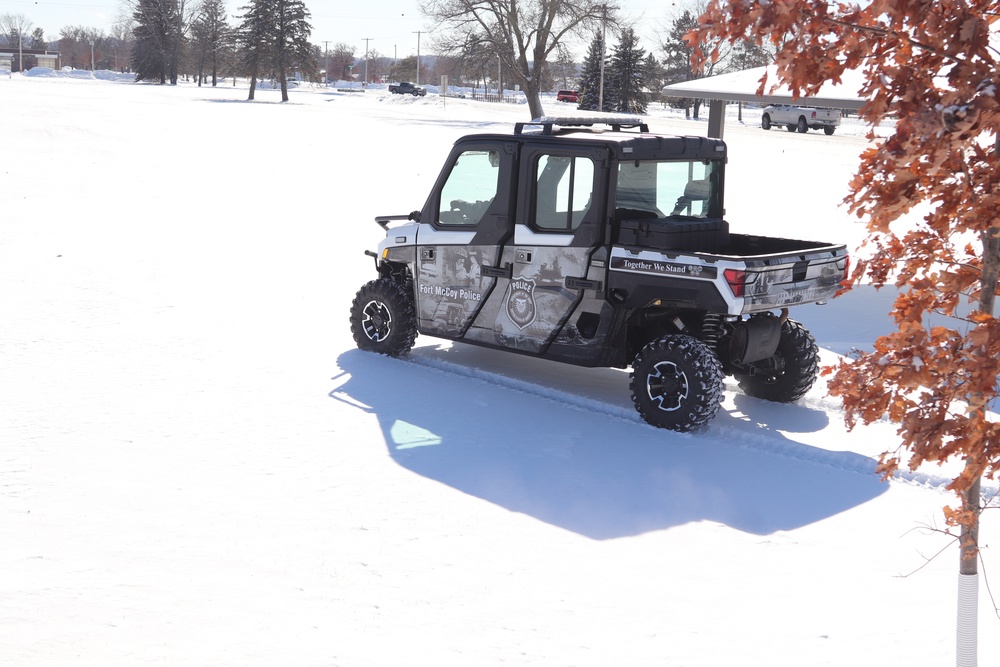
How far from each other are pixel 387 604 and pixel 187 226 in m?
13.2

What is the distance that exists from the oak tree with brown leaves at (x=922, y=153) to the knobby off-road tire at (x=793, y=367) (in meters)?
4.81

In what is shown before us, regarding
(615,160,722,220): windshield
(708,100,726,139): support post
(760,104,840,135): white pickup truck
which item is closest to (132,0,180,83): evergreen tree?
(760,104,840,135): white pickup truck

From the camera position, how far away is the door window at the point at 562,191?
802cm

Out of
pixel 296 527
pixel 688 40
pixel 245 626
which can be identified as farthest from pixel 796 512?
pixel 688 40

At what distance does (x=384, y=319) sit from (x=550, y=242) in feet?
6.68

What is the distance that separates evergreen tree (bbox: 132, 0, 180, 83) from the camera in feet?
345

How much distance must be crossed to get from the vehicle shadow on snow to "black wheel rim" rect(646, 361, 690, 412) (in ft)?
0.67

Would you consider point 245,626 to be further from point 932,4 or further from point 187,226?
point 187,226

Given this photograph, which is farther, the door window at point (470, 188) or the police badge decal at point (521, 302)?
the door window at point (470, 188)

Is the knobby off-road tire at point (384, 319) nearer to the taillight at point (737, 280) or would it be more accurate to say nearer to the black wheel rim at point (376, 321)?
the black wheel rim at point (376, 321)

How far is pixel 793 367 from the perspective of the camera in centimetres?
841

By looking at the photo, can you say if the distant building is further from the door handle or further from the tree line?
the door handle

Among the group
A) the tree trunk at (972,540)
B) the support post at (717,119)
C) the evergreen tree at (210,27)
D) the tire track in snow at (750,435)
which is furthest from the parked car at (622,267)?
the evergreen tree at (210,27)

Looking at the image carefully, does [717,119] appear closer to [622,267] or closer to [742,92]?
[742,92]
